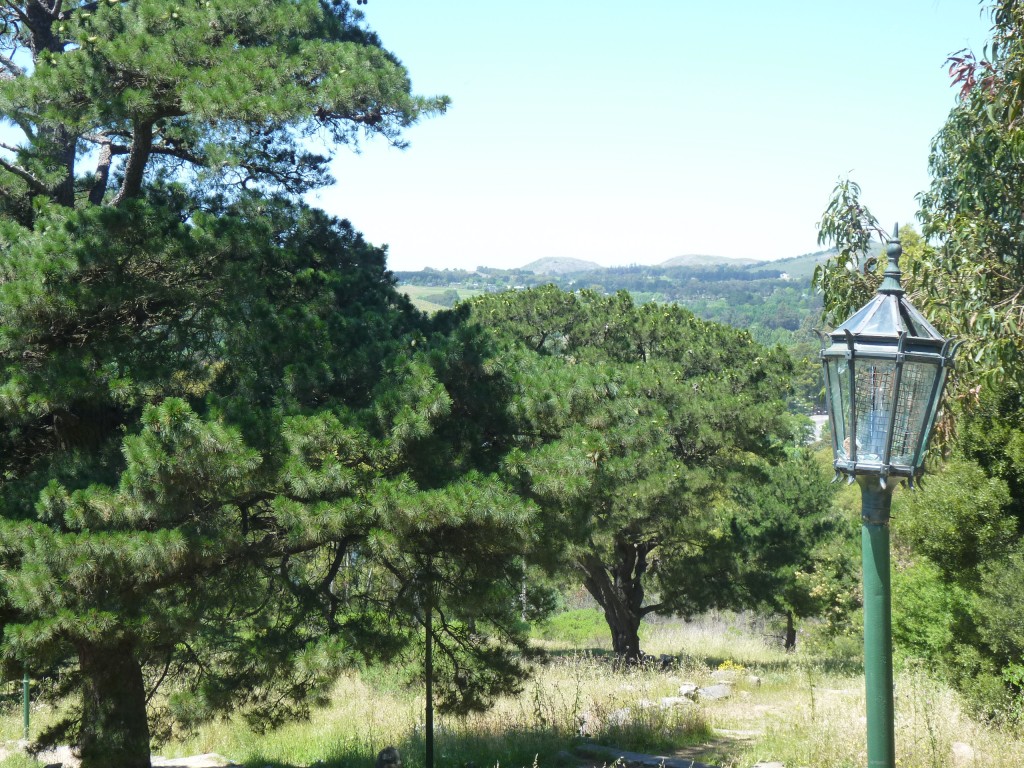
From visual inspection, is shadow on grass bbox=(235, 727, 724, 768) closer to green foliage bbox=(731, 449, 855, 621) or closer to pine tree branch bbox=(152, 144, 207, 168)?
pine tree branch bbox=(152, 144, 207, 168)

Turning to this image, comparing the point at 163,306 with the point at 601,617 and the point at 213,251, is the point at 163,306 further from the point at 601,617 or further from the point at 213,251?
the point at 601,617

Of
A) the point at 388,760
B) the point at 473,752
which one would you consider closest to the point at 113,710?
the point at 388,760

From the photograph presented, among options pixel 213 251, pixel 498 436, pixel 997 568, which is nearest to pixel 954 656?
pixel 997 568

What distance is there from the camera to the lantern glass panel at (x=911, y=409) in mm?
3570

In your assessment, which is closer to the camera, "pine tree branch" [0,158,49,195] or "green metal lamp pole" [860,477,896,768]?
"green metal lamp pole" [860,477,896,768]

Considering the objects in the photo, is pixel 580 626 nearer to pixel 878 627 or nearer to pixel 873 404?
pixel 878 627

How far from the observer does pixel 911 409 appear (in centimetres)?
358

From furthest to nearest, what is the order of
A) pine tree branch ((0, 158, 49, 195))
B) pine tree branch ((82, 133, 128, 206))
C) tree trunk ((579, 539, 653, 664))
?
tree trunk ((579, 539, 653, 664)) → pine tree branch ((82, 133, 128, 206)) → pine tree branch ((0, 158, 49, 195))

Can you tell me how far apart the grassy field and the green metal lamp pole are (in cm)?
364

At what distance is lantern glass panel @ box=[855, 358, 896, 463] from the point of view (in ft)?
11.7

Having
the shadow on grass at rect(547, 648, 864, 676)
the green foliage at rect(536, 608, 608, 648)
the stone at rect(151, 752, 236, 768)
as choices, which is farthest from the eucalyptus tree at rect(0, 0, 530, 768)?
the green foliage at rect(536, 608, 608, 648)

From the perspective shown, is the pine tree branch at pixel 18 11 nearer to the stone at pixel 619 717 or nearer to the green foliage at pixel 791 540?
the stone at pixel 619 717

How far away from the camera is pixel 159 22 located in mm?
7863

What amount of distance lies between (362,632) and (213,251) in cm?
346
